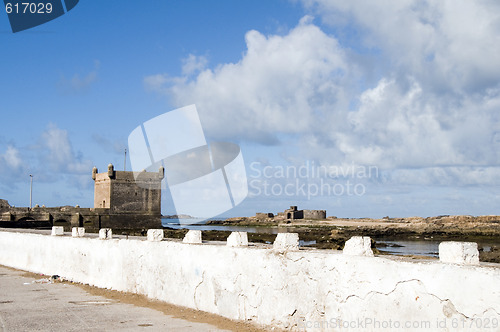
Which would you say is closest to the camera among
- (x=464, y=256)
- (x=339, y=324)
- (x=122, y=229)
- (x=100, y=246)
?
(x=464, y=256)

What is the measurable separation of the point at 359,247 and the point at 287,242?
121 cm

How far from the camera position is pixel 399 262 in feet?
16.5

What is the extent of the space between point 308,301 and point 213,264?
194 centimetres

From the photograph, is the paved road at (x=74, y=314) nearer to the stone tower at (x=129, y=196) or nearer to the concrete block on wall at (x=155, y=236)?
the concrete block on wall at (x=155, y=236)

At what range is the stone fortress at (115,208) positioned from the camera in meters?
48.5

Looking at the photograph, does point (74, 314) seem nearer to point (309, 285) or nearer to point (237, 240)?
point (237, 240)

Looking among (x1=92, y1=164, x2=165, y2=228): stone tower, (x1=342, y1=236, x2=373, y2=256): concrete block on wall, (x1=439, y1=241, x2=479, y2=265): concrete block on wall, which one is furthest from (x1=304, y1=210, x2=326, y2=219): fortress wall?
(x1=439, y1=241, x2=479, y2=265): concrete block on wall

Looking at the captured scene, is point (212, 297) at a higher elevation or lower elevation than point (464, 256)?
lower

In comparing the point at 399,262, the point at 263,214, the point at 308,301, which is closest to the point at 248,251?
the point at 308,301

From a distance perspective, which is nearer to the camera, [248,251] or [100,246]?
[248,251]

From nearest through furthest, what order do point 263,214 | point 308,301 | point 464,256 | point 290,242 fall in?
point 464,256 < point 308,301 < point 290,242 < point 263,214

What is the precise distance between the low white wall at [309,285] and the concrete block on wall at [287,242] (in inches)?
5.5

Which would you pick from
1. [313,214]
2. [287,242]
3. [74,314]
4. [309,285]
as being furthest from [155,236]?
[313,214]

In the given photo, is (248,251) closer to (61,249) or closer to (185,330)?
(185,330)
